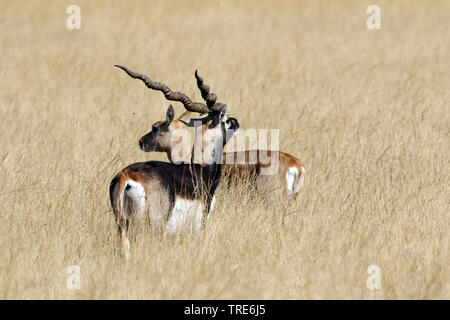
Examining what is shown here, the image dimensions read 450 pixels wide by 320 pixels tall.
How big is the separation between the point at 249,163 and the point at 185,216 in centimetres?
181

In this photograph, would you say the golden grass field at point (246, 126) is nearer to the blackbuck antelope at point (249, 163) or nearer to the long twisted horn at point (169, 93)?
the blackbuck antelope at point (249, 163)

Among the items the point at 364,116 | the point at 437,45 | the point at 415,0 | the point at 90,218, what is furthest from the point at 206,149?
the point at 415,0

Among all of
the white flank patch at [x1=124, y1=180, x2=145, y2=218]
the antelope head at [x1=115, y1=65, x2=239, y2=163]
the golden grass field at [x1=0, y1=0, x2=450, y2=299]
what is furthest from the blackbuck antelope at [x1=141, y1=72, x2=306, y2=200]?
the white flank patch at [x1=124, y1=180, x2=145, y2=218]

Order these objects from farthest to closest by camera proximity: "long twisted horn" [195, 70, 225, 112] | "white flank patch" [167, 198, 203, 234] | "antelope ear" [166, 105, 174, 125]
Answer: "antelope ear" [166, 105, 174, 125]
"long twisted horn" [195, 70, 225, 112]
"white flank patch" [167, 198, 203, 234]

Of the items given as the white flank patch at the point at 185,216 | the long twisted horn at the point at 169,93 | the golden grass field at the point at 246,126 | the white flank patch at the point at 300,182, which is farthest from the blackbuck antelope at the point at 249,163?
the white flank patch at the point at 185,216

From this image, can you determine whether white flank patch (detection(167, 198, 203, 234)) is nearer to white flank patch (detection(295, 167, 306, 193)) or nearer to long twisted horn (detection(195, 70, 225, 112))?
long twisted horn (detection(195, 70, 225, 112))

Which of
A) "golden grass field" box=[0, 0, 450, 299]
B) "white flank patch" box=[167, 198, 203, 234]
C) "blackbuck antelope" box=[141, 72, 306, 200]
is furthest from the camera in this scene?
"blackbuck antelope" box=[141, 72, 306, 200]

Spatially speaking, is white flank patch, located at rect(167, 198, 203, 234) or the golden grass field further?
white flank patch, located at rect(167, 198, 203, 234)

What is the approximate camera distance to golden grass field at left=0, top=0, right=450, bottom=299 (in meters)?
5.14

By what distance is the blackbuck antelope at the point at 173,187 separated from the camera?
17.3 feet

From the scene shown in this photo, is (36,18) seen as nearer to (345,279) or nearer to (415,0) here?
(415,0)

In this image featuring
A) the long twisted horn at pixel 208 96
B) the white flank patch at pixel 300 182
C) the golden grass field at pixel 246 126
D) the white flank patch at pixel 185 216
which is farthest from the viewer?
the white flank patch at pixel 300 182

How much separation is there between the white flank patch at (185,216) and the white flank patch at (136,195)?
0.26 meters
